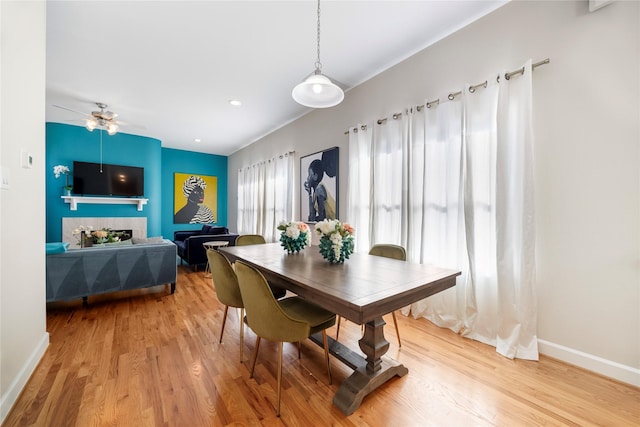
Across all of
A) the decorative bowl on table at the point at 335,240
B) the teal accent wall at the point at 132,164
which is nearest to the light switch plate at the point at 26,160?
the decorative bowl on table at the point at 335,240

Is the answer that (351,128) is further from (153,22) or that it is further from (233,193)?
(233,193)

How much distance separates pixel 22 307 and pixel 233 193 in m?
5.85

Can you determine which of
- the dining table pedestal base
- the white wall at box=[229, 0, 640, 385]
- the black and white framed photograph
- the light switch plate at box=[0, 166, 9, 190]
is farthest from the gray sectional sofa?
the white wall at box=[229, 0, 640, 385]

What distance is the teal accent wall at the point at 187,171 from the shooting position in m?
6.82

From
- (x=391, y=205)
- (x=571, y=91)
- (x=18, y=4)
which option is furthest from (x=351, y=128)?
(x=18, y=4)

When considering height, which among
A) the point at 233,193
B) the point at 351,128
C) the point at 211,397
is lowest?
the point at 211,397

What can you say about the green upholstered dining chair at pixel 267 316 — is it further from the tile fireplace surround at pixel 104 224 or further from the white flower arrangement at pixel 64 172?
the white flower arrangement at pixel 64 172

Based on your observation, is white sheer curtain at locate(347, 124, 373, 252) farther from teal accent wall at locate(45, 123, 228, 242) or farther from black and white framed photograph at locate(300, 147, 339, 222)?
teal accent wall at locate(45, 123, 228, 242)

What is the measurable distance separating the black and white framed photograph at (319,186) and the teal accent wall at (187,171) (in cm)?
415

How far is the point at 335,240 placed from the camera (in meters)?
1.94

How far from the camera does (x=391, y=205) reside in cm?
299

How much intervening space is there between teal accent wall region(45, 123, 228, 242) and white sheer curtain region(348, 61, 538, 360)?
575 centimetres

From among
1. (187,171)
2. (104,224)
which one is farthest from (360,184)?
(187,171)

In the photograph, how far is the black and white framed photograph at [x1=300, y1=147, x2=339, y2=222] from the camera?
3.85 m
